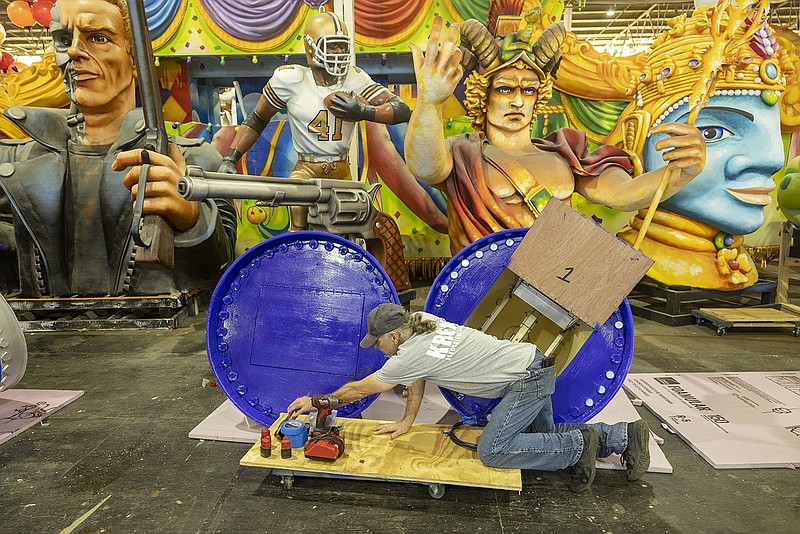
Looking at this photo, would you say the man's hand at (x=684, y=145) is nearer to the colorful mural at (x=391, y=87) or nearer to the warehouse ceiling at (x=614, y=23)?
the colorful mural at (x=391, y=87)

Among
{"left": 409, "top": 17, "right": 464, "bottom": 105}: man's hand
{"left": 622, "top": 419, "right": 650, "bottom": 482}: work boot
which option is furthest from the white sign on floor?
{"left": 409, "top": 17, "right": 464, "bottom": 105}: man's hand

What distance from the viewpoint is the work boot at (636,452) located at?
2.17 meters

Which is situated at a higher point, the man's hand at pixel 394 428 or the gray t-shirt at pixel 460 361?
the gray t-shirt at pixel 460 361

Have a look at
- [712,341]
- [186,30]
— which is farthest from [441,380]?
[186,30]

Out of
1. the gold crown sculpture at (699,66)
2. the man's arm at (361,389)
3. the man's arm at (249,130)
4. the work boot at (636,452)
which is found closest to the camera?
the man's arm at (361,389)

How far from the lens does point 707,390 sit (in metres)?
3.14

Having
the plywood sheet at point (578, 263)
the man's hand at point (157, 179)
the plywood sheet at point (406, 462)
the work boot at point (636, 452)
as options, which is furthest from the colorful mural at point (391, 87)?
the plywood sheet at point (406, 462)

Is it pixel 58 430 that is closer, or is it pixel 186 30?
pixel 58 430

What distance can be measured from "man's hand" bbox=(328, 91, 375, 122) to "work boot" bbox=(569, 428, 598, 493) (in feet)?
7.77

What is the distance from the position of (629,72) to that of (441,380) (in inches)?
205

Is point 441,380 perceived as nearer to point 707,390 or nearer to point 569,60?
point 707,390

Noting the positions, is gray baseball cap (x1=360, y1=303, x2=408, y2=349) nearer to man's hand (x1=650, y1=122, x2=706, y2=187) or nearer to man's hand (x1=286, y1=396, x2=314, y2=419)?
man's hand (x1=286, y1=396, x2=314, y2=419)

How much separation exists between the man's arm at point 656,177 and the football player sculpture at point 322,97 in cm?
181

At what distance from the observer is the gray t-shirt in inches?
78.6
